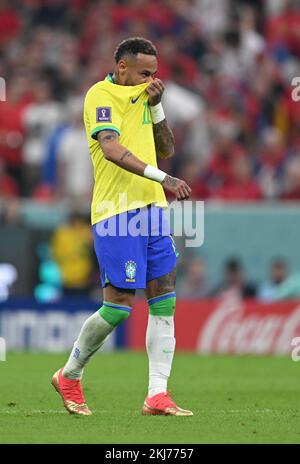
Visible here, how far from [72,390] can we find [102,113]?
1878 mm

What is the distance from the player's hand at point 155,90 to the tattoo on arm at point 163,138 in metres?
0.22

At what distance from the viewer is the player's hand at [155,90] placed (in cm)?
852

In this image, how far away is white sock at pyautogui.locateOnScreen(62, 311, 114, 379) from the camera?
8445 millimetres

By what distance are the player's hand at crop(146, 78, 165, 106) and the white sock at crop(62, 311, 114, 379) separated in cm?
147

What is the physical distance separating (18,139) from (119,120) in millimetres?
10341

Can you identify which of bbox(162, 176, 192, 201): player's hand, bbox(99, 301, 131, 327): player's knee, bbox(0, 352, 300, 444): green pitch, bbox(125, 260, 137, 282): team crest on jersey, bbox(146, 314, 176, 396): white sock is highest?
bbox(162, 176, 192, 201): player's hand

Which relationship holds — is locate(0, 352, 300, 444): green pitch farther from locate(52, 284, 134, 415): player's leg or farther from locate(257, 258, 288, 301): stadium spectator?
locate(257, 258, 288, 301): stadium spectator

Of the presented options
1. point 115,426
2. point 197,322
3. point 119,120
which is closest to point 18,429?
point 115,426

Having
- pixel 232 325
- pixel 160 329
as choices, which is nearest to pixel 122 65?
pixel 160 329

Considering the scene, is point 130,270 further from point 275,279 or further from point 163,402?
point 275,279

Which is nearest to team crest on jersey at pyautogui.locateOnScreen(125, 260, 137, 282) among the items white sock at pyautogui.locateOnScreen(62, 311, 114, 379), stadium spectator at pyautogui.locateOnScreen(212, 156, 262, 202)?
white sock at pyautogui.locateOnScreen(62, 311, 114, 379)

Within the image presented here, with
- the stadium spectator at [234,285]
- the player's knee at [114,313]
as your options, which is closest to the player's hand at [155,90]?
the player's knee at [114,313]

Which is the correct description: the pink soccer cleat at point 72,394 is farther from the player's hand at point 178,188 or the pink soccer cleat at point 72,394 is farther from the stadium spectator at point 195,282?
the stadium spectator at point 195,282

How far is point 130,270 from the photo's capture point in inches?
330
